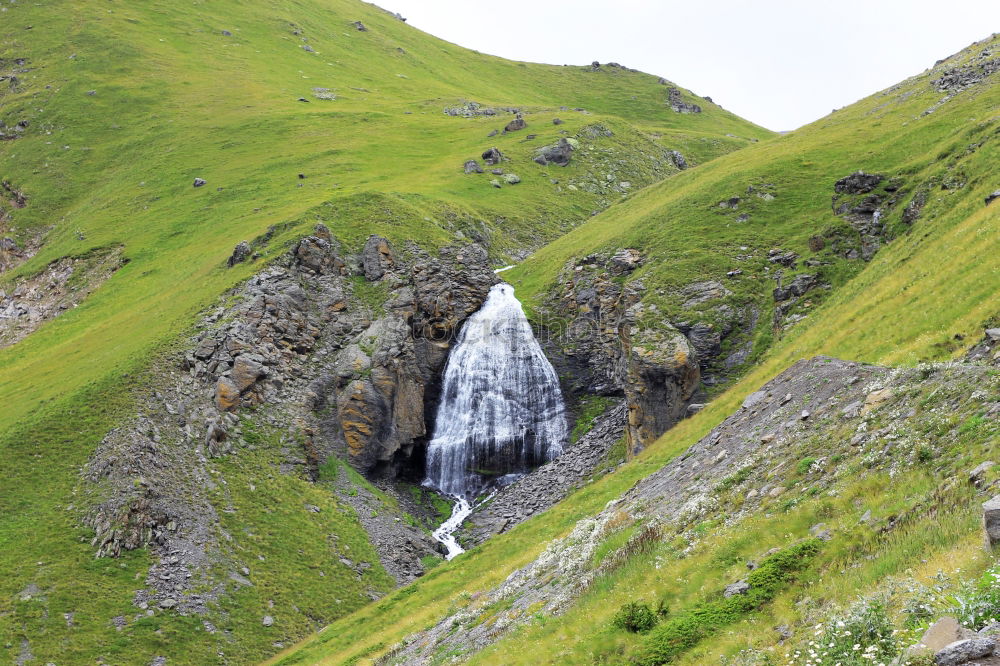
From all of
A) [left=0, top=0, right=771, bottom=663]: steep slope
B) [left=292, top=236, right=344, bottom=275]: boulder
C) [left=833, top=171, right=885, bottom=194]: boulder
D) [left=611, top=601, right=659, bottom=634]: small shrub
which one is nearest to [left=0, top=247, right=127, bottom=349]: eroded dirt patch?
[left=0, top=0, right=771, bottom=663]: steep slope

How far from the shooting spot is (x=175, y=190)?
109938mm

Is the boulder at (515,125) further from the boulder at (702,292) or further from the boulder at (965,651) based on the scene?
the boulder at (965,651)

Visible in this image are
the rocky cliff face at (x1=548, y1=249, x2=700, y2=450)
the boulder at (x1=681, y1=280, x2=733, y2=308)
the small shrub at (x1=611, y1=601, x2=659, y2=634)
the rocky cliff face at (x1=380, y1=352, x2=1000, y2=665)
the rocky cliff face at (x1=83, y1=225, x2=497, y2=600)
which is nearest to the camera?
the small shrub at (x1=611, y1=601, x2=659, y2=634)

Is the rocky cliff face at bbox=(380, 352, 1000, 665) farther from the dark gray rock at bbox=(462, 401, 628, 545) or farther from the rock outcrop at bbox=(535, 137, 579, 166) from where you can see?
the rock outcrop at bbox=(535, 137, 579, 166)

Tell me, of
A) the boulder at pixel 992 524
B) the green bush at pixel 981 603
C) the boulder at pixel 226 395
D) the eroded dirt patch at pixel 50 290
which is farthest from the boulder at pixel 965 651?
the eroded dirt patch at pixel 50 290

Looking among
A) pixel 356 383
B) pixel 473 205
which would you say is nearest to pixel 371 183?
pixel 473 205

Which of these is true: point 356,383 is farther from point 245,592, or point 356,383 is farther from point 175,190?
point 175,190

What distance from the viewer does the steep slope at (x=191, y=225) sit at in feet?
135

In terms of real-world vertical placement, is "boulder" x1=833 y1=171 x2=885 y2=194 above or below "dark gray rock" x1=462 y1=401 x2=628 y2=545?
above

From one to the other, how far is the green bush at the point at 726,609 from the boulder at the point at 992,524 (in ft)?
14.5

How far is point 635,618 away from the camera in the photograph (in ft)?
50.7

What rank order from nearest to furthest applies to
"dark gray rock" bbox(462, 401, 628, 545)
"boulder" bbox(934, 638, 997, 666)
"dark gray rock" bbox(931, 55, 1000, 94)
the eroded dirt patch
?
"boulder" bbox(934, 638, 997, 666) → "dark gray rock" bbox(462, 401, 628, 545) → "dark gray rock" bbox(931, 55, 1000, 94) → the eroded dirt patch

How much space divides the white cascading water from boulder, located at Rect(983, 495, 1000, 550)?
163 ft

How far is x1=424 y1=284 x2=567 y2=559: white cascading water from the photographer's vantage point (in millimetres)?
60531
